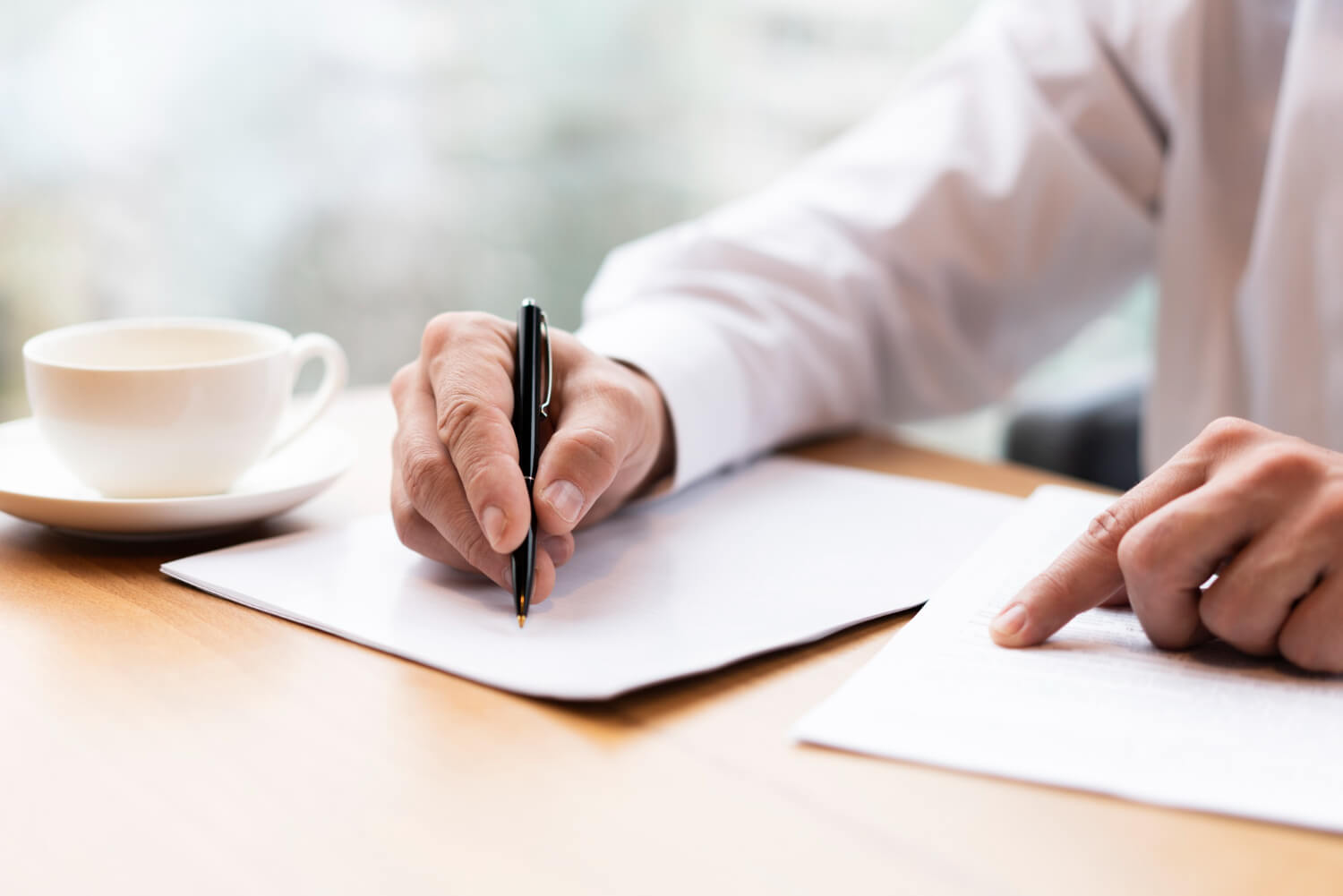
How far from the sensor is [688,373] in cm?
74

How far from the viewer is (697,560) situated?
0.58m

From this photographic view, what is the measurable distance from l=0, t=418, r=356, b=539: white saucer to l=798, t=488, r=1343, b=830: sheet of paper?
337mm

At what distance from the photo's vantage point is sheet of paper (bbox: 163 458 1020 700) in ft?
1.50

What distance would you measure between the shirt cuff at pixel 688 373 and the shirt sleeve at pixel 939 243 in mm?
15

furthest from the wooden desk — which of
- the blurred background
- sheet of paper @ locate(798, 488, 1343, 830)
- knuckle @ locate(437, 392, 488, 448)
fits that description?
the blurred background

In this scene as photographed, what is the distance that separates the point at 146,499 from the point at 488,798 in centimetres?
32

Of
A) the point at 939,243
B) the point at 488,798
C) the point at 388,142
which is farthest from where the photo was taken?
the point at 388,142

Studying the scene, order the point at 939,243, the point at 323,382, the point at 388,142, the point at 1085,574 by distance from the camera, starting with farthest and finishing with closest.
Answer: the point at 388,142, the point at 939,243, the point at 323,382, the point at 1085,574

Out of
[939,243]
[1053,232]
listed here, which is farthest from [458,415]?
[1053,232]

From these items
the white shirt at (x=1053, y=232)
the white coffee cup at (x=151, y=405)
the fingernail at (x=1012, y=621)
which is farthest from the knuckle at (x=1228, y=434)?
the white coffee cup at (x=151, y=405)

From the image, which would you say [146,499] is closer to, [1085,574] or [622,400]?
[622,400]

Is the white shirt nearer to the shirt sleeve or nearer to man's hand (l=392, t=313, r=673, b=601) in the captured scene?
the shirt sleeve

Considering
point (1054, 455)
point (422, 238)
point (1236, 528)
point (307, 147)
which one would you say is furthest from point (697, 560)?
point (422, 238)

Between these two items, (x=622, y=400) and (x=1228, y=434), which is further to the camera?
(x=622, y=400)
